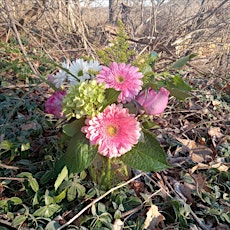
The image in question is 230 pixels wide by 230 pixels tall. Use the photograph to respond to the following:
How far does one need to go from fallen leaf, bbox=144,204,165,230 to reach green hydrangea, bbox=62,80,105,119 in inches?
16.2

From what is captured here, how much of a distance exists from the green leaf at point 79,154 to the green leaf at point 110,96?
13cm

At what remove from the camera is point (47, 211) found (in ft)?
3.17

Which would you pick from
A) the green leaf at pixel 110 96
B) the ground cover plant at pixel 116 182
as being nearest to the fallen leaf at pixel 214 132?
the ground cover plant at pixel 116 182

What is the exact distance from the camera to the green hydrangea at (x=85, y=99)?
0.85 metres

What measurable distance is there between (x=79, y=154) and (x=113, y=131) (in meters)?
0.12

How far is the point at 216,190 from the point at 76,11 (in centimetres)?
213

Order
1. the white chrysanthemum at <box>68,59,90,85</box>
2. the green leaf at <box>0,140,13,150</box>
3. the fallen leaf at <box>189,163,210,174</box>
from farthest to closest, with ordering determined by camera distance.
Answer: the fallen leaf at <box>189,163,210,174</box> → the green leaf at <box>0,140,13,150</box> → the white chrysanthemum at <box>68,59,90,85</box>

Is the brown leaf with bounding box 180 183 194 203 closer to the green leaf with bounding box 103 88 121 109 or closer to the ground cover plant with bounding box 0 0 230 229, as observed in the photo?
the ground cover plant with bounding box 0 0 230 229

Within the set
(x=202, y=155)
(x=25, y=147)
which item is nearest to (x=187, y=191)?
(x=202, y=155)

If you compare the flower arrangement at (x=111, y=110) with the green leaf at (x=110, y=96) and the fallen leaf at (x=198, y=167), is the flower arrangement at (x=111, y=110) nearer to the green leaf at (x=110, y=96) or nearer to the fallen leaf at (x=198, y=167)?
the green leaf at (x=110, y=96)

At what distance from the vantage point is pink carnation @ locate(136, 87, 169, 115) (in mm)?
944

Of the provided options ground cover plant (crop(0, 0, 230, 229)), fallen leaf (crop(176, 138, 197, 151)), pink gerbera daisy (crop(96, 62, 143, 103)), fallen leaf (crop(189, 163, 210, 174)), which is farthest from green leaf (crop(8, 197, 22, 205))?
fallen leaf (crop(176, 138, 197, 151))

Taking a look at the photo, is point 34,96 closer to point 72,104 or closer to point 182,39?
point 72,104

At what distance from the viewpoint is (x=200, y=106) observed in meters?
1.91
